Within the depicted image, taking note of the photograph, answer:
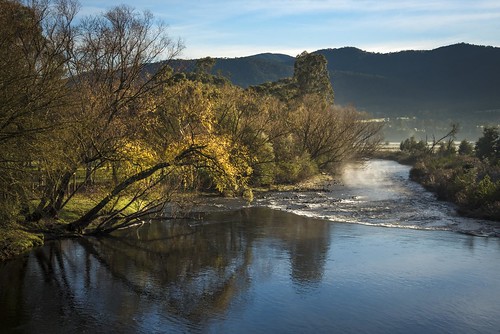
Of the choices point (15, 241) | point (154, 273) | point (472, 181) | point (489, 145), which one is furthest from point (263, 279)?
point (489, 145)

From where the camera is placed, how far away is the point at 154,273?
22.7 m

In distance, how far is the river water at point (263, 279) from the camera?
56.9ft

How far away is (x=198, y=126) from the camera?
4053cm

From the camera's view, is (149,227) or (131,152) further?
(149,227)

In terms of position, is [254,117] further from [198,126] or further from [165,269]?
[165,269]

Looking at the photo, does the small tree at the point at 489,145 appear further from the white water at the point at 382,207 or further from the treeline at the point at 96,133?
the treeline at the point at 96,133

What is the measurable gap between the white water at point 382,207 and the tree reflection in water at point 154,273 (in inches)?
223

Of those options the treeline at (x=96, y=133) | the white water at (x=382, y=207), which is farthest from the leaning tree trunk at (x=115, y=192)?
the white water at (x=382, y=207)

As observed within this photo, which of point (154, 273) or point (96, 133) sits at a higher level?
point (96, 133)

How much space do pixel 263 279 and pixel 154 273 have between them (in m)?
5.04

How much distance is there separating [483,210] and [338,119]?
40.6 m

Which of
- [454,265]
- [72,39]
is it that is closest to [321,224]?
[454,265]

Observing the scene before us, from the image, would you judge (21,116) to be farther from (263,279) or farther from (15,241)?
(263,279)

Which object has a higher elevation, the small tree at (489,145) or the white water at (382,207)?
the small tree at (489,145)
